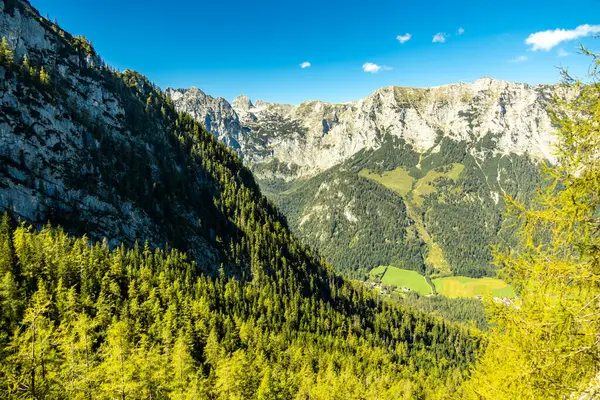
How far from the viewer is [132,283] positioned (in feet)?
308

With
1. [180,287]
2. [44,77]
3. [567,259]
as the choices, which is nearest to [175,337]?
[180,287]

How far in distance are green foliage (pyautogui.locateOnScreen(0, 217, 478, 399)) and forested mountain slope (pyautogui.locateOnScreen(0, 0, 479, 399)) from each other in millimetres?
359

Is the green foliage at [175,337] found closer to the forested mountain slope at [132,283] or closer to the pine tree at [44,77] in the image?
the forested mountain slope at [132,283]

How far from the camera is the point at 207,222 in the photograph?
192m

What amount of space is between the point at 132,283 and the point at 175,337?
22.2 metres

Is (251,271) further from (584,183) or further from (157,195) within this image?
(584,183)

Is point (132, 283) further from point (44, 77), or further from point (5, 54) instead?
point (44, 77)

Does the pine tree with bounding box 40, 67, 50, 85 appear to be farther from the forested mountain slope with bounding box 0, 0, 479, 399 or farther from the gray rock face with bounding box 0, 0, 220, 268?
the gray rock face with bounding box 0, 0, 220, 268

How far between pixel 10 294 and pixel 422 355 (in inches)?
7231

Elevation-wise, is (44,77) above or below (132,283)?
above

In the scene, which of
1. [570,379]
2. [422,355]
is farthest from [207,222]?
[570,379]

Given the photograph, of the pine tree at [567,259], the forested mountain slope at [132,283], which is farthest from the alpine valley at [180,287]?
the forested mountain slope at [132,283]

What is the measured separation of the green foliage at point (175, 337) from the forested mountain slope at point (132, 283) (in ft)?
1.18

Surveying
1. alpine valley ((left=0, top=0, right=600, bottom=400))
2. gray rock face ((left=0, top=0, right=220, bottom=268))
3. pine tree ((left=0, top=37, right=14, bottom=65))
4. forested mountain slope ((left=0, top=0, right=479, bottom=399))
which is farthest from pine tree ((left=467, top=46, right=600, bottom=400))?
pine tree ((left=0, top=37, right=14, bottom=65))
